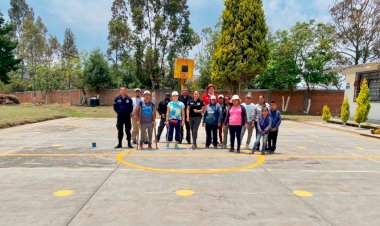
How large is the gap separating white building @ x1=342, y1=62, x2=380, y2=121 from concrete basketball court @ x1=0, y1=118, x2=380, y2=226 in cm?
1215

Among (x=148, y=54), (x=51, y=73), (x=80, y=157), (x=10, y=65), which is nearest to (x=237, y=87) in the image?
(x=148, y=54)

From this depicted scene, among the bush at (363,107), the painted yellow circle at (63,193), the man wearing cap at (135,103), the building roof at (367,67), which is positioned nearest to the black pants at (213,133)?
the man wearing cap at (135,103)

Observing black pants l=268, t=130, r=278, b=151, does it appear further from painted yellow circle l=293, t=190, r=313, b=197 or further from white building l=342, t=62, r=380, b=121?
white building l=342, t=62, r=380, b=121

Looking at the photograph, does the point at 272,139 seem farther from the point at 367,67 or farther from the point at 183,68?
the point at 367,67

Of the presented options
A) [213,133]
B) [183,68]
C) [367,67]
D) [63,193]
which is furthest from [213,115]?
[367,67]

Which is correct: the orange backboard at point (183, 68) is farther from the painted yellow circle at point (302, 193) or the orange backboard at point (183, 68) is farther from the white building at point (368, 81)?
the white building at point (368, 81)

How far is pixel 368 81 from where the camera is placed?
18.7 meters

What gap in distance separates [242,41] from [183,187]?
64.0 feet

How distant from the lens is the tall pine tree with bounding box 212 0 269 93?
73.6 ft

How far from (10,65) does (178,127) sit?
111ft

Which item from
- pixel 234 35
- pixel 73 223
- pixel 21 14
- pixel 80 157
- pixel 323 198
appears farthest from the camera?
pixel 21 14

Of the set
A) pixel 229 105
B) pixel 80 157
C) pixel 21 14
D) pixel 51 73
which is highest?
pixel 21 14

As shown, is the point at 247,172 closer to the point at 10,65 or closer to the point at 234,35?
the point at 234,35

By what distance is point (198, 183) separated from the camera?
5.12 m
